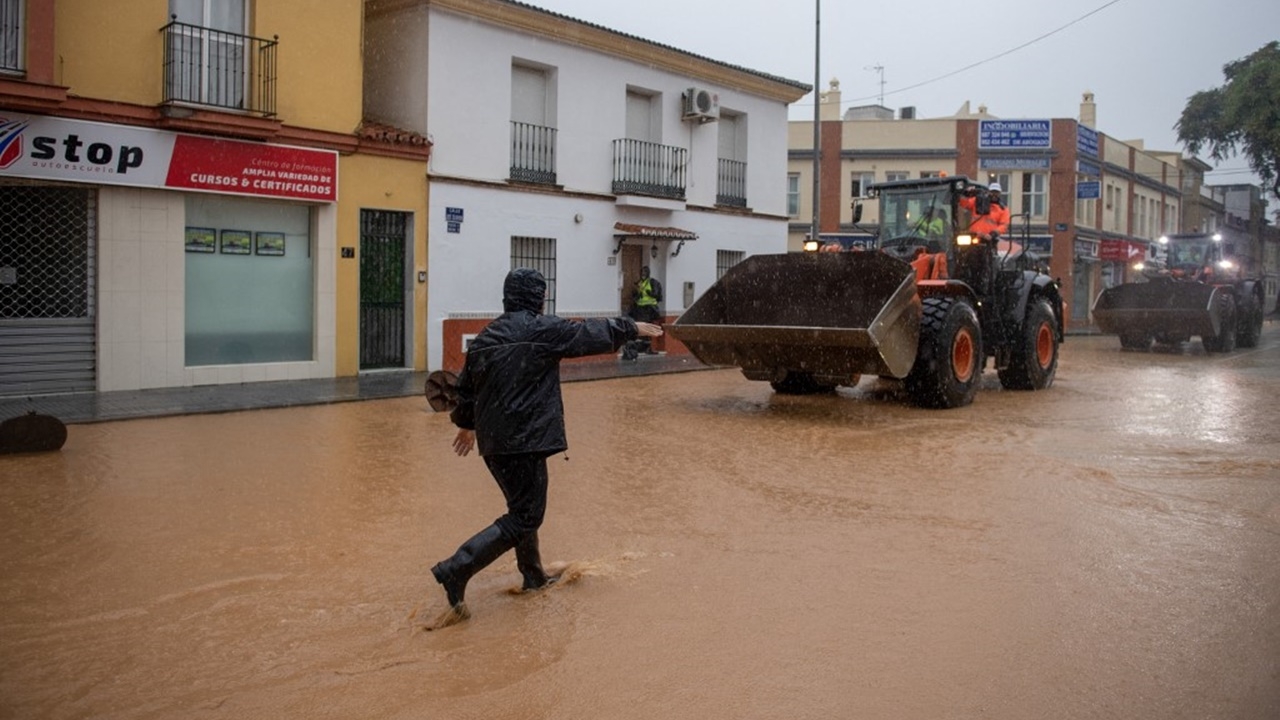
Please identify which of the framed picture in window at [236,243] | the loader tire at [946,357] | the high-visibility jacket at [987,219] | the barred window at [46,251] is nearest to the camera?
the loader tire at [946,357]

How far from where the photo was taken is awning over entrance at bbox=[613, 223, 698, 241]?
19.3m

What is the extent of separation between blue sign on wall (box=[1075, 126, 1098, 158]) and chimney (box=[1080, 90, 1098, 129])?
3042mm

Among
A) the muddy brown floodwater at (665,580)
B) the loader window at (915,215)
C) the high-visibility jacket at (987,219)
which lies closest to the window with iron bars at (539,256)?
the loader window at (915,215)

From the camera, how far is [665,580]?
5348 mm

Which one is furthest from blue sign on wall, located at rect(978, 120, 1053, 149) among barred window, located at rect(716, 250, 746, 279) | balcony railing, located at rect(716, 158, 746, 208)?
barred window, located at rect(716, 250, 746, 279)

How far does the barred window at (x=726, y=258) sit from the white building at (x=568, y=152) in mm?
33

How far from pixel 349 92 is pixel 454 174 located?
2.18 meters

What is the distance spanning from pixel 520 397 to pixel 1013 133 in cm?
3505

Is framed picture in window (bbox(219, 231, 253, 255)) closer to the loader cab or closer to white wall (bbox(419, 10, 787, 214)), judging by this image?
white wall (bbox(419, 10, 787, 214))

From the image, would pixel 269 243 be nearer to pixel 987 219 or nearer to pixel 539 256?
pixel 539 256

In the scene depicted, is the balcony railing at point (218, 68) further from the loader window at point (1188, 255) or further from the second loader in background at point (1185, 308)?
the loader window at point (1188, 255)

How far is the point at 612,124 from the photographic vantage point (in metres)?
19.2

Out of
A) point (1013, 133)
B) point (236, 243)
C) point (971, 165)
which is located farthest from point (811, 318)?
point (1013, 133)

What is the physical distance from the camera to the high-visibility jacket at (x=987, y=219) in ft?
44.1
